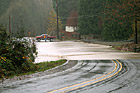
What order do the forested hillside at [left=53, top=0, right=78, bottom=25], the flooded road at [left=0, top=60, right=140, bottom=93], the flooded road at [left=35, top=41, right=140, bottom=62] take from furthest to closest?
the forested hillside at [left=53, top=0, right=78, bottom=25]
the flooded road at [left=35, top=41, right=140, bottom=62]
the flooded road at [left=0, top=60, right=140, bottom=93]

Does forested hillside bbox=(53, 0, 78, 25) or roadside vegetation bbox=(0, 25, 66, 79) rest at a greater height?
forested hillside bbox=(53, 0, 78, 25)

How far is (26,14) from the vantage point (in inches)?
4825

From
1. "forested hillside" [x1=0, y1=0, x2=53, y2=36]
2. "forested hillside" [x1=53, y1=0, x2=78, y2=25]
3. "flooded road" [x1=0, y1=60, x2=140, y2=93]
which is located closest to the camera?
"flooded road" [x1=0, y1=60, x2=140, y2=93]

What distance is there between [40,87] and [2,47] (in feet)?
17.0

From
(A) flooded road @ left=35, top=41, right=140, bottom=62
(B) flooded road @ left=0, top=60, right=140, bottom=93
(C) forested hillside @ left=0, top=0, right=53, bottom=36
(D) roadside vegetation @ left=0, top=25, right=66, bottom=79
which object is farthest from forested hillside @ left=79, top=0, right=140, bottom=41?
(C) forested hillside @ left=0, top=0, right=53, bottom=36

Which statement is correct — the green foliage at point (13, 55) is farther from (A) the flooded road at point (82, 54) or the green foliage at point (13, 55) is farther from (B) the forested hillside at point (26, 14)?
(B) the forested hillside at point (26, 14)

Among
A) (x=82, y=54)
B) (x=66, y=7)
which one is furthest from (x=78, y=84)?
(x=66, y=7)

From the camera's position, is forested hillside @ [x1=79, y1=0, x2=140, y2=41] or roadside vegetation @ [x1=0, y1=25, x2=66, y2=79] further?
forested hillside @ [x1=79, y1=0, x2=140, y2=41]

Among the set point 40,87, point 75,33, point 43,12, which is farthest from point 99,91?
point 43,12

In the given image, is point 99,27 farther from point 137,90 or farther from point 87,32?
point 137,90

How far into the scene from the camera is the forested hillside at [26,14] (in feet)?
366

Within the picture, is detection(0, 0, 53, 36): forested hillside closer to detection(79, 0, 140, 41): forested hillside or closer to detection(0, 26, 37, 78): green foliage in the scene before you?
detection(79, 0, 140, 41): forested hillside

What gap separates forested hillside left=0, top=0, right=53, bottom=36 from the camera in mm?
111562

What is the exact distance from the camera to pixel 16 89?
9.24 meters
